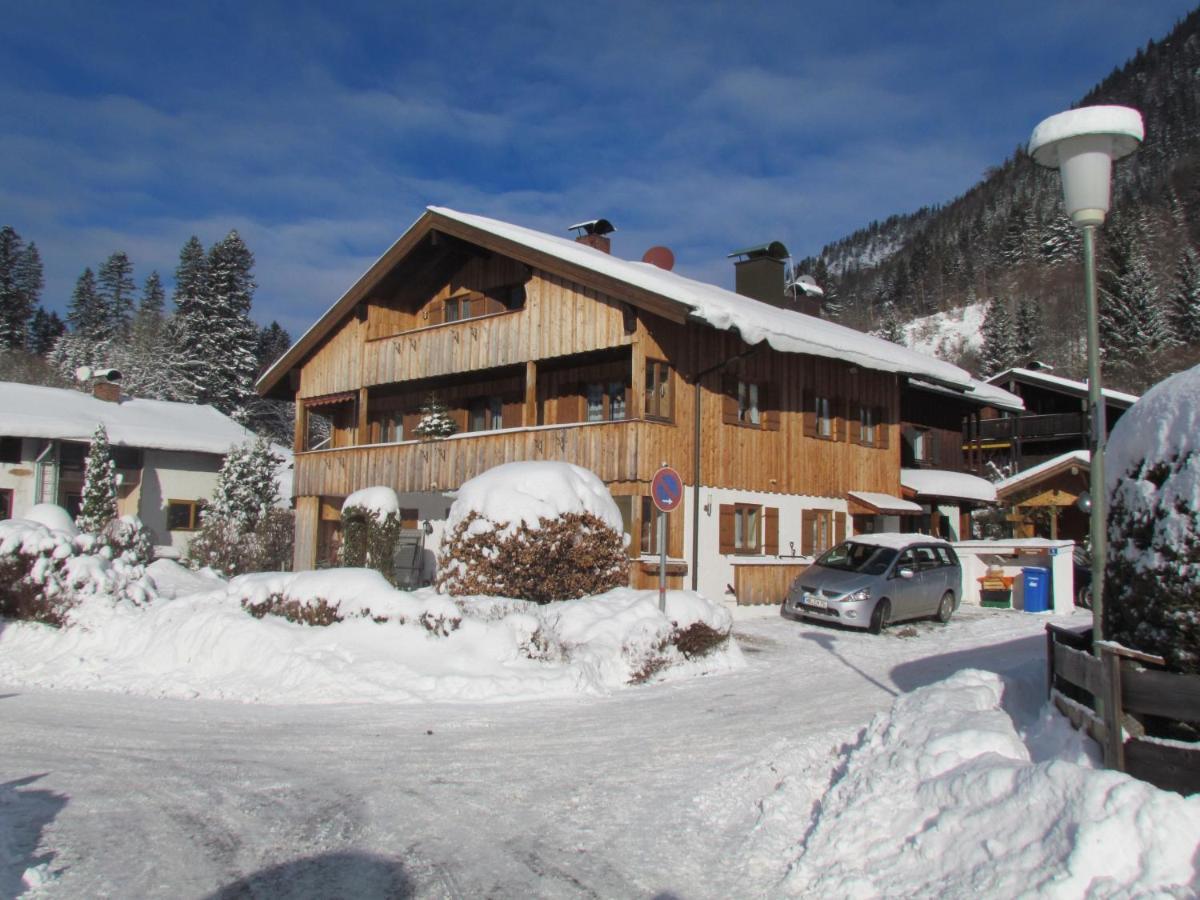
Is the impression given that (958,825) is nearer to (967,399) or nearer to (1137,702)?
(1137,702)

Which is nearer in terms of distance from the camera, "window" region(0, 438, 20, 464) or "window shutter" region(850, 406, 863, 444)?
"window shutter" region(850, 406, 863, 444)

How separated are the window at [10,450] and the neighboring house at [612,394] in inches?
434

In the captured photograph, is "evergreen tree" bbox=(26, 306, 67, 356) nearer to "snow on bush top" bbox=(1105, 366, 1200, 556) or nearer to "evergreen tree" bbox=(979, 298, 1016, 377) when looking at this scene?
"evergreen tree" bbox=(979, 298, 1016, 377)

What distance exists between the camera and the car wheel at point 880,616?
1839cm

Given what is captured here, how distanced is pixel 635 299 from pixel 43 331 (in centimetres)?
9717

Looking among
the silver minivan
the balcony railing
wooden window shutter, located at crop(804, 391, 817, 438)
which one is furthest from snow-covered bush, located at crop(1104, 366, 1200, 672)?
the balcony railing

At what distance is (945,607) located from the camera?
20500 mm

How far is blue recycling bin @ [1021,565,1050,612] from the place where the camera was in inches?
936

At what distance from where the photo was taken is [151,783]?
25.6ft

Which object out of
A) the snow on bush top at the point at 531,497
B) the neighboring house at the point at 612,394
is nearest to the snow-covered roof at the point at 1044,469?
the neighboring house at the point at 612,394

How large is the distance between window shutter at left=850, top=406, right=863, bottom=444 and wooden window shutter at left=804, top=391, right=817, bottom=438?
→ 5.71 feet

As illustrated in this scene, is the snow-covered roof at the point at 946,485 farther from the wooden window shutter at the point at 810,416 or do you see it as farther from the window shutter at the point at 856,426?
the wooden window shutter at the point at 810,416

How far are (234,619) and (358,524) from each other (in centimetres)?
1146

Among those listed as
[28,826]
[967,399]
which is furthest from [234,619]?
[967,399]
